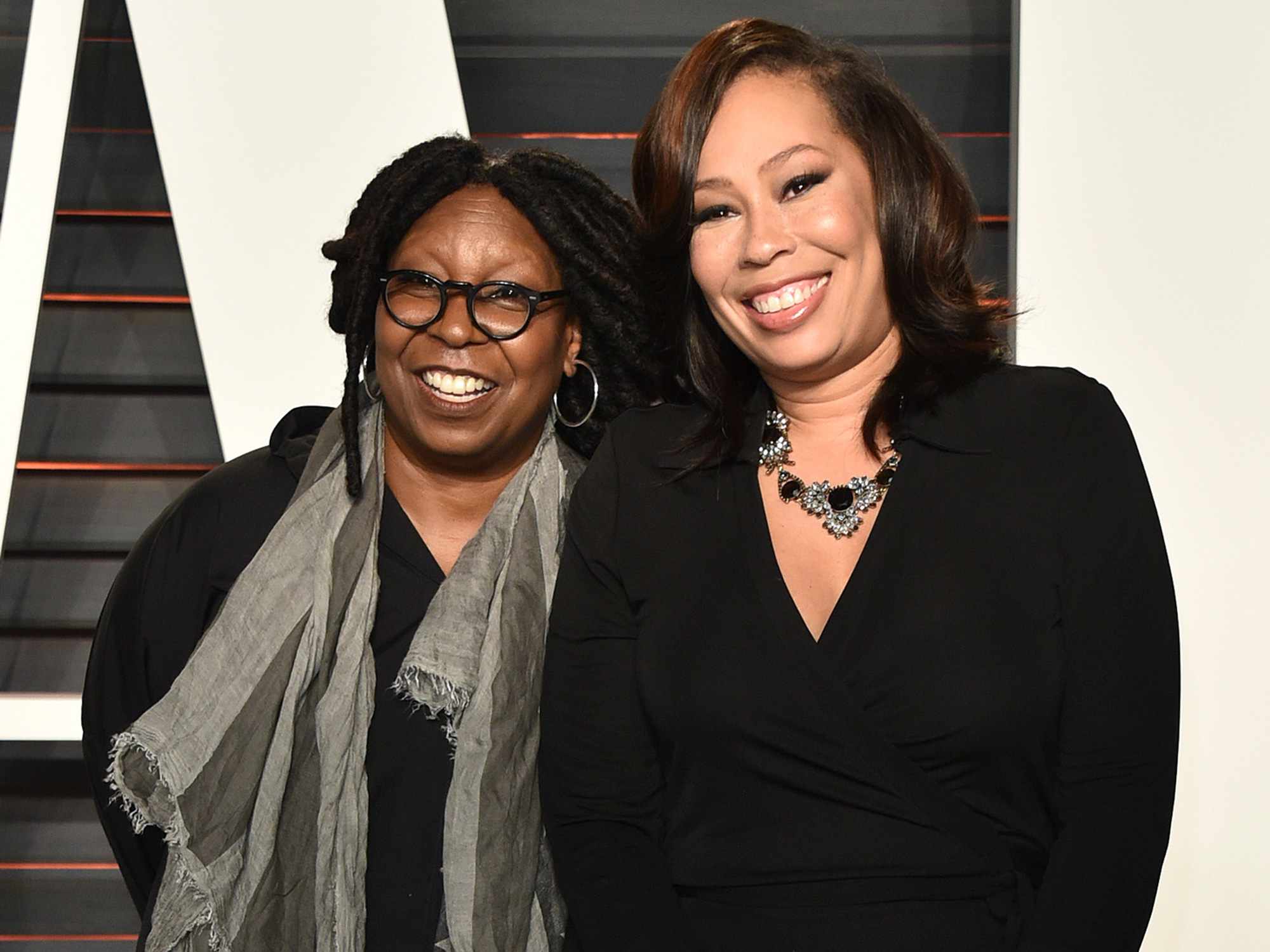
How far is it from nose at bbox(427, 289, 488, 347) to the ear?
18cm

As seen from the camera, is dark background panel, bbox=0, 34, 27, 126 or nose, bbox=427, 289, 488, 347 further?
dark background panel, bbox=0, 34, 27, 126

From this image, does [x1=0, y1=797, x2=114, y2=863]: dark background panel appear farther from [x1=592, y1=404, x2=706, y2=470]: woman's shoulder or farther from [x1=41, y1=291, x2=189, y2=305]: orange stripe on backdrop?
[x1=592, y1=404, x2=706, y2=470]: woman's shoulder

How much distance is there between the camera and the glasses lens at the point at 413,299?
2.06m

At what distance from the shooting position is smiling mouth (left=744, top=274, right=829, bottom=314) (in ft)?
5.48

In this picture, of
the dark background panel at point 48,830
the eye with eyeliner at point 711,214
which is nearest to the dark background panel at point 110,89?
the dark background panel at point 48,830

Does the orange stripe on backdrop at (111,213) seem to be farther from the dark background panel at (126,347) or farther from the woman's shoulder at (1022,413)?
the woman's shoulder at (1022,413)

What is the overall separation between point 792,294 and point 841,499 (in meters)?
0.25

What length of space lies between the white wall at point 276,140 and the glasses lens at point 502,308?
76cm

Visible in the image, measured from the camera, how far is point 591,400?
229 centimetres

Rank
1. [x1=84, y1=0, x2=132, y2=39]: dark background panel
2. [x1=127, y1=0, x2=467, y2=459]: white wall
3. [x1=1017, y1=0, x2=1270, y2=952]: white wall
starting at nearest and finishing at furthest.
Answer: [x1=1017, y1=0, x2=1270, y2=952]: white wall, [x1=127, y1=0, x2=467, y2=459]: white wall, [x1=84, y1=0, x2=132, y2=39]: dark background panel

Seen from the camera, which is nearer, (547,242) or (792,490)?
(792,490)

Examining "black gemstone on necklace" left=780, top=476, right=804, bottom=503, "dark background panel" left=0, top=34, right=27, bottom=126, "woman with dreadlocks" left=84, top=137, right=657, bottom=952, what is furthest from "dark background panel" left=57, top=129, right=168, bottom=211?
"black gemstone on necklace" left=780, top=476, right=804, bottom=503

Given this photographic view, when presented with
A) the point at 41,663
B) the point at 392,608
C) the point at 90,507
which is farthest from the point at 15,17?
the point at 392,608

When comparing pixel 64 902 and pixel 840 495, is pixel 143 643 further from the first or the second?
pixel 840 495
